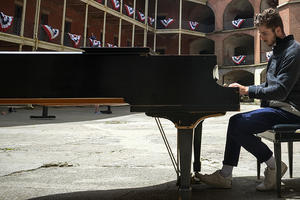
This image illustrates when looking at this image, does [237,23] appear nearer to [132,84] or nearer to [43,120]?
[43,120]

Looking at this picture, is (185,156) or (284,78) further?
(284,78)

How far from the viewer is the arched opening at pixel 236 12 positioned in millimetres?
22844

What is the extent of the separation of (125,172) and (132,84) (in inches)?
45.2

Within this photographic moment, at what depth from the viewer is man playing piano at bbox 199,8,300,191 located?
6.39 ft

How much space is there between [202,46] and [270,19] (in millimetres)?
23875

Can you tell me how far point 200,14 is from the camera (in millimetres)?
24797

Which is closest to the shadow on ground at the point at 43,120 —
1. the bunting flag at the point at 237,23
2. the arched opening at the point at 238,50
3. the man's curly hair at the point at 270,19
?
the man's curly hair at the point at 270,19

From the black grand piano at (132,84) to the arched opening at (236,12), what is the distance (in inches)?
888

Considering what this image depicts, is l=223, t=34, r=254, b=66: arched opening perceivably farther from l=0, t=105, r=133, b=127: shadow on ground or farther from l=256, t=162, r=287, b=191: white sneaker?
l=256, t=162, r=287, b=191: white sneaker

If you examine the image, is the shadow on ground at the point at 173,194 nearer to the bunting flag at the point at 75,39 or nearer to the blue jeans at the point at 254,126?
the blue jeans at the point at 254,126

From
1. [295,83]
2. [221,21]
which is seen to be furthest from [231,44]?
[295,83]

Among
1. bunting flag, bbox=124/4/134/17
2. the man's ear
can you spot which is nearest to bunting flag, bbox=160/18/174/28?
bunting flag, bbox=124/4/134/17

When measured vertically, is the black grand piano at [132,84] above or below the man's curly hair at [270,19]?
below

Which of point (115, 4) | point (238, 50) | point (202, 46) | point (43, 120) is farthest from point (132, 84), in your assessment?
point (202, 46)
